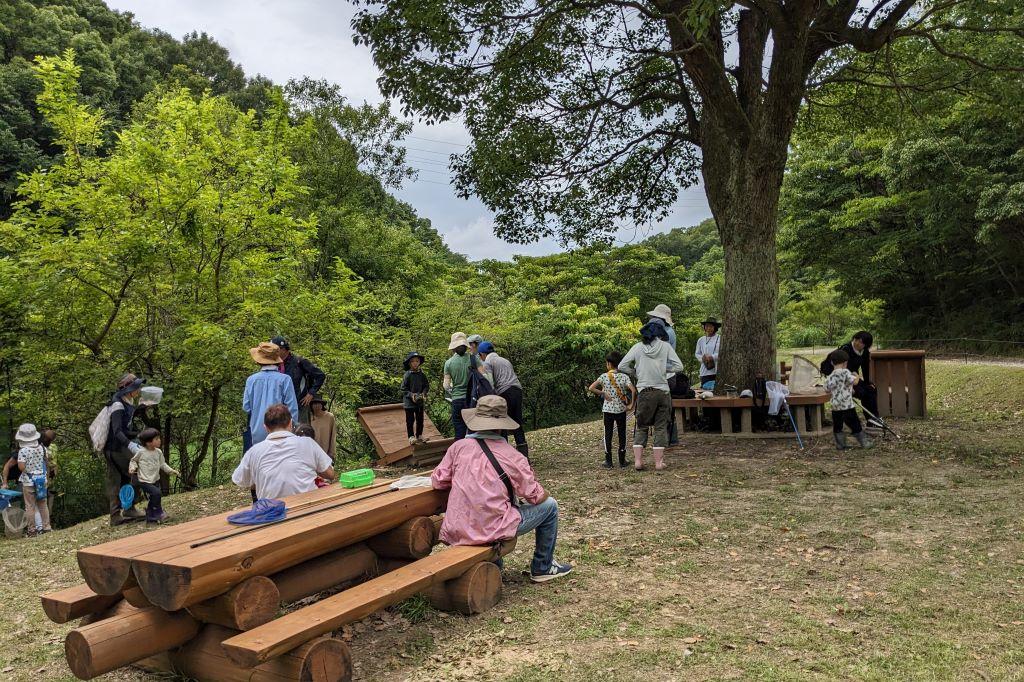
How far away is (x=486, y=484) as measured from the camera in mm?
4820

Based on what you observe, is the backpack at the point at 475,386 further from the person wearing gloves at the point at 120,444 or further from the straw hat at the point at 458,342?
the person wearing gloves at the point at 120,444

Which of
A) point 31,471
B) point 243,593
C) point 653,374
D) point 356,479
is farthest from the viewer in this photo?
point 31,471

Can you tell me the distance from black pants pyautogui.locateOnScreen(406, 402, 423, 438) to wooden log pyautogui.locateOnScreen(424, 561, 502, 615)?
5911 mm

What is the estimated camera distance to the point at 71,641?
3.58 metres

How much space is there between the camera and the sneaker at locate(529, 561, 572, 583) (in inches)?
211

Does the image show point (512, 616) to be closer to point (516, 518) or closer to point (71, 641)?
point (516, 518)

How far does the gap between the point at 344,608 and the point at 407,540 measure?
116 cm

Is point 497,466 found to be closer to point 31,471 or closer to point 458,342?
point 458,342

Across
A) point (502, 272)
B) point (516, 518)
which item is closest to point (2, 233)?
point (516, 518)

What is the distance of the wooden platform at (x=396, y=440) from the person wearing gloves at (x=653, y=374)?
10.6 feet

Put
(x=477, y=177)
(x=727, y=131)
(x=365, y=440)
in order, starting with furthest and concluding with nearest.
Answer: (x=365, y=440) < (x=477, y=177) < (x=727, y=131)

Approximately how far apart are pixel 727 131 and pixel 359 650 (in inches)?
368

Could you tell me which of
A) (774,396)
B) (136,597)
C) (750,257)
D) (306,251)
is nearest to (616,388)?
(774,396)

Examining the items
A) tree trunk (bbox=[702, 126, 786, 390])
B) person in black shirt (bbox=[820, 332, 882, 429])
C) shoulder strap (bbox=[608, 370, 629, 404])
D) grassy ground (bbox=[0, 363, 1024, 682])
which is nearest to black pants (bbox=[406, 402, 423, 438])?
grassy ground (bbox=[0, 363, 1024, 682])
